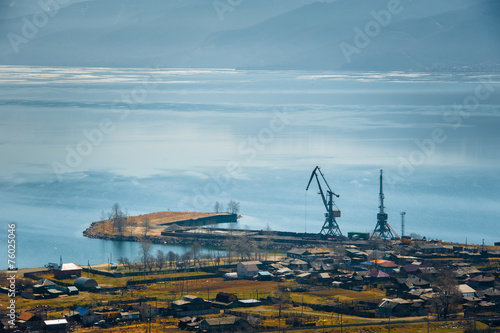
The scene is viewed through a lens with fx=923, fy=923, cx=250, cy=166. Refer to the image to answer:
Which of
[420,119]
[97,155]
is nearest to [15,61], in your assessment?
[420,119]

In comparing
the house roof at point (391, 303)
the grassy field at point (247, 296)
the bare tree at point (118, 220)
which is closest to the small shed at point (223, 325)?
the grassy field at point (247, 296)

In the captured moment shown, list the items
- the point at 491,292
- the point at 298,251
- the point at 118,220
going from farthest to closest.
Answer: the point at 118,220 < the point at 298,251 < the point at 491,292

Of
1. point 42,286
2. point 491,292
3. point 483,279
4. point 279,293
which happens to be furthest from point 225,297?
point 483,279

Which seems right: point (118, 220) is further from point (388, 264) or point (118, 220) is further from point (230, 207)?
point (388, 264)

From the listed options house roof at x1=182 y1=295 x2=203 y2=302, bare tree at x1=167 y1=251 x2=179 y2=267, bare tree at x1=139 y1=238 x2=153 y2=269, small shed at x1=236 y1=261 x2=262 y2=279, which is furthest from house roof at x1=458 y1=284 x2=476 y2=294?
Result: bare tree at x1=139 y1=238 x2=153 y2=269

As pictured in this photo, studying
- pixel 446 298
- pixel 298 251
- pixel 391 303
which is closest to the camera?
pixel 446 298

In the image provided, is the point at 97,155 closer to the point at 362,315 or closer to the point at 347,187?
the point at 347,187

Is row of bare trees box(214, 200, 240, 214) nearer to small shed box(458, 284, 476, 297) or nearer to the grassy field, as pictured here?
the grassy field
